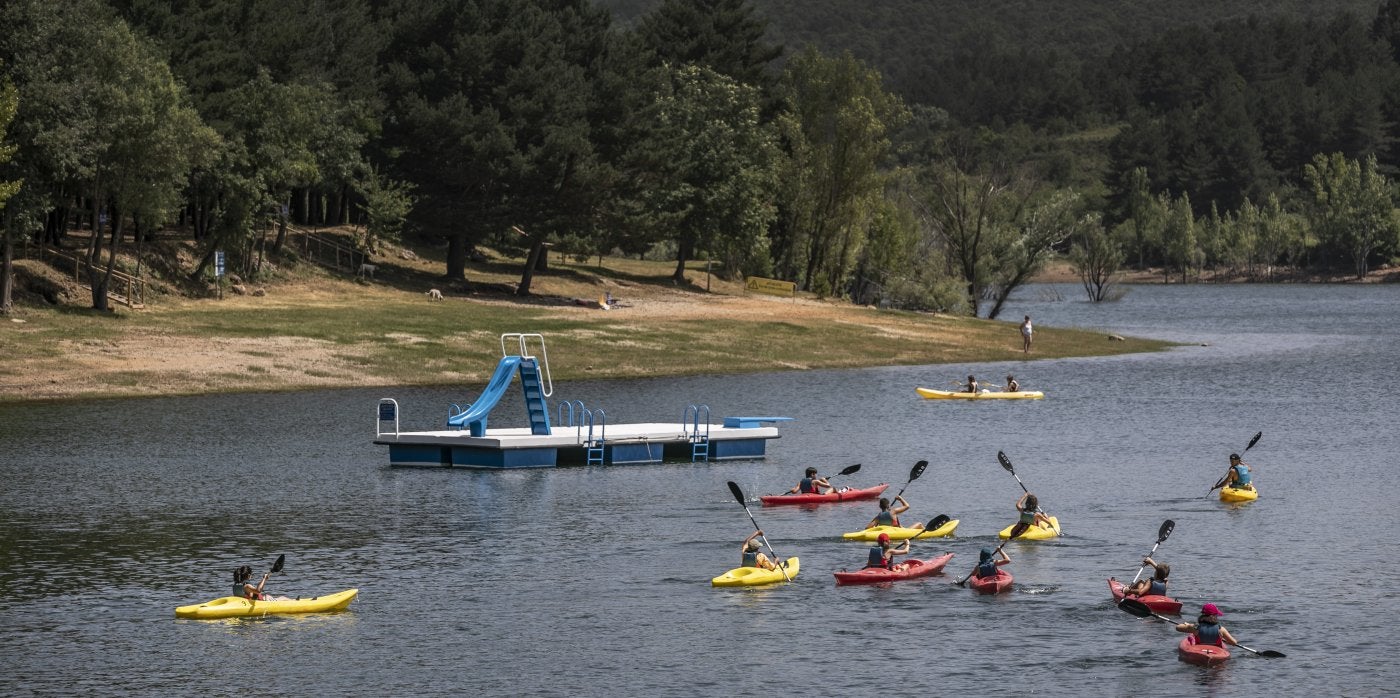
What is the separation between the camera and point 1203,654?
36.2 m

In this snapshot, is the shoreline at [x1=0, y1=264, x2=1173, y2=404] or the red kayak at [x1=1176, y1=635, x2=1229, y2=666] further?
the shoreline at [x1=0, y1=264, x2=1173, y2=404]

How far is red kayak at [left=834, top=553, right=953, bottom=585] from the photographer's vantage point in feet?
143

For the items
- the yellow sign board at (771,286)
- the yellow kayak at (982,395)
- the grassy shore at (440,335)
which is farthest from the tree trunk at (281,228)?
the yellow kayak at (982,395)

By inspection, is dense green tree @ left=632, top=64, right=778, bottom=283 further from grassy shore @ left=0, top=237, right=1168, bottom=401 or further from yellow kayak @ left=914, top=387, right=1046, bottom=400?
yellow kayak @ left=914, top=387, right=1046, bottom=400

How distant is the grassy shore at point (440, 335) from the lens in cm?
8531

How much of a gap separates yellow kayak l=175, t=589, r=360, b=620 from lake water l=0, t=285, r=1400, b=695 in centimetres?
29

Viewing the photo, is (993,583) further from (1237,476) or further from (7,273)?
(7,273)

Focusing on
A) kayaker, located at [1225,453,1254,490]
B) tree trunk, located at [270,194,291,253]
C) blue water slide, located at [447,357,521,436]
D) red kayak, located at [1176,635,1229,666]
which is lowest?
red kayak, located at [1176,635,1229,666]

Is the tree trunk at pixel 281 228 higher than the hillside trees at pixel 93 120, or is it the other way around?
the hillside trees at pixel 93 120

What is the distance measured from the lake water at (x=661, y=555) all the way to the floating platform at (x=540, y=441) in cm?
111

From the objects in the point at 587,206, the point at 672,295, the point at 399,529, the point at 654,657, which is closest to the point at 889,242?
the point at 672,295

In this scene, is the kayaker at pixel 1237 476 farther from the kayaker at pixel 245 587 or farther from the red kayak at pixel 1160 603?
→ the kayaker at pixel 245 587

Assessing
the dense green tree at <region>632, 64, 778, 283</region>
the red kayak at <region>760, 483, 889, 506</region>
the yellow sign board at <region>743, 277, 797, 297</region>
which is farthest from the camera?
the yellow sign board at <region>743, 277, 797, 297</region>

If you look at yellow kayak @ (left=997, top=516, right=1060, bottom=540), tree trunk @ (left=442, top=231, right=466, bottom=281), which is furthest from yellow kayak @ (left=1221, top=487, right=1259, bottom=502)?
tree trunk @ (left=442, top=231, right=466, bottom=281)
